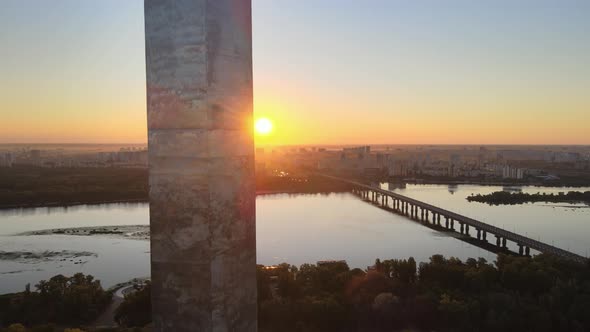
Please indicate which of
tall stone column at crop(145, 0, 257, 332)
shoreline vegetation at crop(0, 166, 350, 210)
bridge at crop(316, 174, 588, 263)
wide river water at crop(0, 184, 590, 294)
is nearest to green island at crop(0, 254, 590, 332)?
wide river water at crop(0, 184, 590, 294)

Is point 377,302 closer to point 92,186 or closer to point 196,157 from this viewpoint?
point 196,157

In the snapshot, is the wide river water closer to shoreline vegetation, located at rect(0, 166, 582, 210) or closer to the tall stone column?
shoreline vegetation, located at rect(0, 166, 582, 210)

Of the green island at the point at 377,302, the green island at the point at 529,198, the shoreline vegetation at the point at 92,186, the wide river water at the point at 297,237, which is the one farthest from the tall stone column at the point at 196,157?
the green island at the point at 529,198

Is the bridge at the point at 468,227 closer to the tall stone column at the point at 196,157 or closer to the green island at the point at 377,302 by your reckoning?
the green island at the point at 377,302

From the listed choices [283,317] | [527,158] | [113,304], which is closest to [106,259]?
[113,304]

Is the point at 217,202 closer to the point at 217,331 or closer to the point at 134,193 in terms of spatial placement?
the point at 217,331
